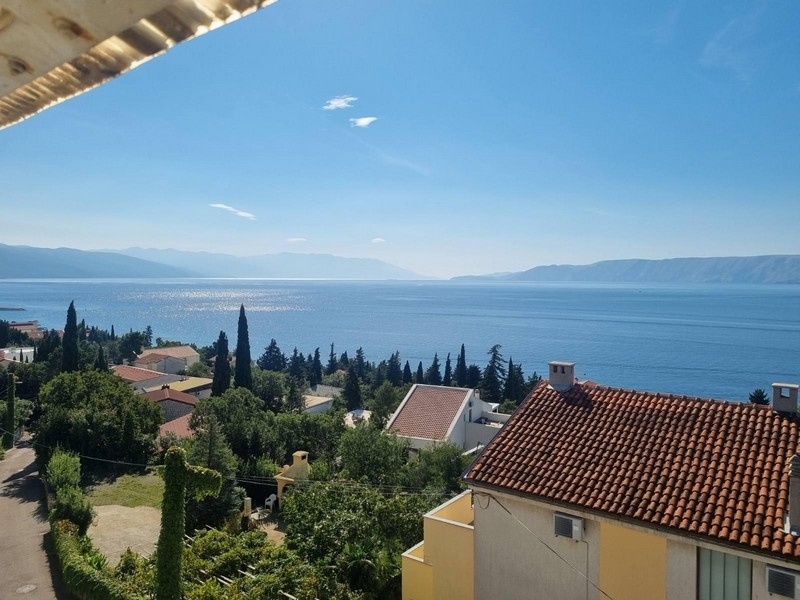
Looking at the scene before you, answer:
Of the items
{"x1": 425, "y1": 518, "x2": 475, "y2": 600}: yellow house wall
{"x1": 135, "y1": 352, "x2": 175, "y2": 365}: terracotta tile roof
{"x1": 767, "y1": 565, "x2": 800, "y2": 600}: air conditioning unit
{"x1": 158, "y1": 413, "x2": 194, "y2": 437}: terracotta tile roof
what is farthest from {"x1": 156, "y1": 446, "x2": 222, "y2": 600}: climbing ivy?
{"x1": 135, "y1": 352, "x2": 175, "y2": 365}: terracotta tile roof

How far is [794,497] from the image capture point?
7383 millimetres

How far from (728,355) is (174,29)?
99287 millimetres

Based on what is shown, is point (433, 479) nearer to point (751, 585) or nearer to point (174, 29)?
point (751, 585)

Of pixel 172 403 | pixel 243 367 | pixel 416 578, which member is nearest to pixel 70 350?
pixel 172 403

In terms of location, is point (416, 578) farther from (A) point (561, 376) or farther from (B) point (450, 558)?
(A) point (561, 376)

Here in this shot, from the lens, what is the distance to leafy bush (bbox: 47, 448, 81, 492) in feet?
63.0

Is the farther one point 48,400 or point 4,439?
point 4,439

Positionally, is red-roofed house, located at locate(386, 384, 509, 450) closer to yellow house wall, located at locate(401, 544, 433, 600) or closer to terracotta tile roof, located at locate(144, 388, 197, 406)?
yellow house wall, located at locate(401, 544, 433, 600)

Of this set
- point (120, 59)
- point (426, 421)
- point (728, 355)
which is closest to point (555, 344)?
point (728, 355)

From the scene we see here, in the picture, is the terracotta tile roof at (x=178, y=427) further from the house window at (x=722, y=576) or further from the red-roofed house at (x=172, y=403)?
the house window at (x=722, y=576)

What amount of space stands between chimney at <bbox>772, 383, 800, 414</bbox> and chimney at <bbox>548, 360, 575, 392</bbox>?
368 centimetres

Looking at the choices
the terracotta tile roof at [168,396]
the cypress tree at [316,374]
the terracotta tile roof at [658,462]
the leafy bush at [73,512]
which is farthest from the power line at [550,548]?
the cypress tree at [316,374]

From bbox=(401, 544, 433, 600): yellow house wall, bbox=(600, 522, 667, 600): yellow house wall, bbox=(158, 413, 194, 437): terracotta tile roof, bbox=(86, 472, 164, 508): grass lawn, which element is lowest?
bbox=(86, 472, 164, 508): grass lawn

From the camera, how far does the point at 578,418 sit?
10.8 meters
